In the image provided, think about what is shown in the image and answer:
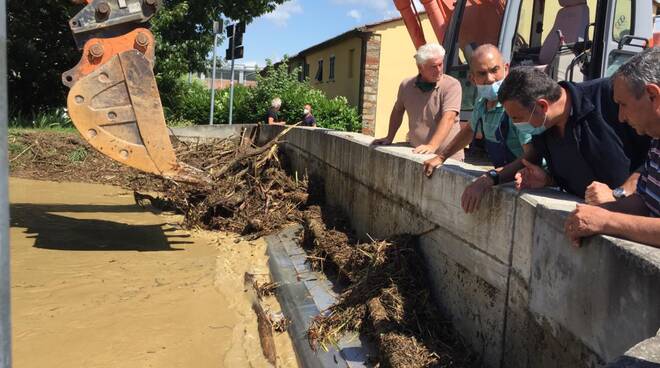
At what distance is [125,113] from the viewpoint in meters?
6.11

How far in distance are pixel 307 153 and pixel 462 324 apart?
18.3 ft

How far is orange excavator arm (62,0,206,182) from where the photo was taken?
597cm

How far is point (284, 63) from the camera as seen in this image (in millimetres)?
20781

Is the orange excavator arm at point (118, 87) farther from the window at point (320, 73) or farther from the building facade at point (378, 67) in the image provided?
the window at point (320, 73)

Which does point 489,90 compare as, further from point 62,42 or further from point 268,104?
point 62,42

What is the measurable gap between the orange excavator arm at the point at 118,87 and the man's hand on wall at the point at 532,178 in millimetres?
4222

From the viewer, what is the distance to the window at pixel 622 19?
641 cm

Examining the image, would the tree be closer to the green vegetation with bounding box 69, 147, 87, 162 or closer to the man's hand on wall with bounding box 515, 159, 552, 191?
the green vegetation with bounding box 69, 147, 87, 162

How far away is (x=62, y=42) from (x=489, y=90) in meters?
16.3

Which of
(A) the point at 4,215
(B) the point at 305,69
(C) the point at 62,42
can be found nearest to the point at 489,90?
(A) the point at 4,215

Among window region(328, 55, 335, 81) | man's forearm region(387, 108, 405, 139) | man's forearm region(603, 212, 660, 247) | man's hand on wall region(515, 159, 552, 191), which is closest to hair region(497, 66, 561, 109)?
man's hand on wall region(515, 159, 552, 191)

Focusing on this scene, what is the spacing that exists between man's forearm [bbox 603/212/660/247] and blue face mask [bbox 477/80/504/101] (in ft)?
5.46

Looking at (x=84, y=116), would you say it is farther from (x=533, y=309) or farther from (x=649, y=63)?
(x=649, y=63)

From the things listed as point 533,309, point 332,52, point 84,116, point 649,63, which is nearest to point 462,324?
point 533,309
